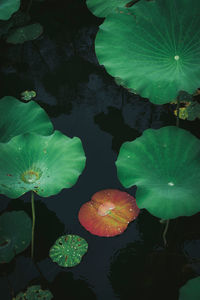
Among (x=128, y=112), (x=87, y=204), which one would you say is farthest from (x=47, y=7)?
(x=87, y=204)

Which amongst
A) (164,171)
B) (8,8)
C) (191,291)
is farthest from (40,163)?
(8,8)

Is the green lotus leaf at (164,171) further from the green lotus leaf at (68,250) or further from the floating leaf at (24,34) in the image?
the floating leaf at (24,34)

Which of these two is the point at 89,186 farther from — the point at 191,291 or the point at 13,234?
the point at 191,291

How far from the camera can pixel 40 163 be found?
1.42 metres

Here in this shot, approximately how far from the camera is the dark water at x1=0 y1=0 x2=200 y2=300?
1.37 metres

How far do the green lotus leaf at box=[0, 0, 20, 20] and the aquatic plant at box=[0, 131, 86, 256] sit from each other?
108cm

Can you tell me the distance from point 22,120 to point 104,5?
110 centimetres

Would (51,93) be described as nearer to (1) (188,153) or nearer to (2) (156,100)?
(2) (156,100)

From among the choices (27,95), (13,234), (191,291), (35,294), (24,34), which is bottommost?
(35,294)

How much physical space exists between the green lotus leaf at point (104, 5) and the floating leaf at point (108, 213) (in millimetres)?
1265

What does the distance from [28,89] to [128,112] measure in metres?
0.74

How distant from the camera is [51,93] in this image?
2.21 metres

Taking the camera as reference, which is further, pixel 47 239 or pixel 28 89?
pixel 28 89

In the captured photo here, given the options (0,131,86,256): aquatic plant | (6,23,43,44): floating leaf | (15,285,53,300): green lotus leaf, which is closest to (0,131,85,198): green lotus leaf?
(0,131,86,256): aquatic plant
